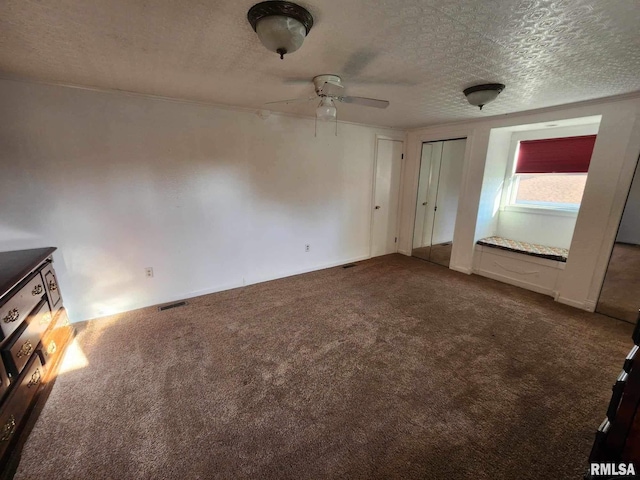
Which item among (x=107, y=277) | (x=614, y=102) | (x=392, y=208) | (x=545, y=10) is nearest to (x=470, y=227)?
(x=392, y=208)

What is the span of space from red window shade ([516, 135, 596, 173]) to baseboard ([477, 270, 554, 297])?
1558 millimetres

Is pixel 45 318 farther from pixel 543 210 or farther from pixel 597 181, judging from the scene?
pixel 543 210

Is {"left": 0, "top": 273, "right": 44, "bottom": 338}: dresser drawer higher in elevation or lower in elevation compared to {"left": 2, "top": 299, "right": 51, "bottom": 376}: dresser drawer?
higher

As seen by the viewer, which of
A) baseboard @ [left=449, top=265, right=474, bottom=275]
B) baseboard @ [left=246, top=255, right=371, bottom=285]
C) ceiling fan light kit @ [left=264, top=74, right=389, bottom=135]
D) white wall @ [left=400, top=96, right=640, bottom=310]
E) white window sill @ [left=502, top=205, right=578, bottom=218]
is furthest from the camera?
baseboard @ [left=449, top=265, right=474, bottom=275]

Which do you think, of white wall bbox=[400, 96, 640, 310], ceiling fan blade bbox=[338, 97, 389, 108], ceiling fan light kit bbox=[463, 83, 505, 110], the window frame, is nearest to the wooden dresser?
ceiling fan blade bbox=[338, 97, 389, 108]

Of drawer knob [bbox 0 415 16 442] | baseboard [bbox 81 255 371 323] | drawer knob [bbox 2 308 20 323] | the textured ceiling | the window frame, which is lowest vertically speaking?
baseboard [bbox 81 255 371 323]

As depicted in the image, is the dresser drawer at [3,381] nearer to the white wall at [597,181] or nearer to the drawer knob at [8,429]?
the drawer knob at [8,429]

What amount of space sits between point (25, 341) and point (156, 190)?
1.62 m

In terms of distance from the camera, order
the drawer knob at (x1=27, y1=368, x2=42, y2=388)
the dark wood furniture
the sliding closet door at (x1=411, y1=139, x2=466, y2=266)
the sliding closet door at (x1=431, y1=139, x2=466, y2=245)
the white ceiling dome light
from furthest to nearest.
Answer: the sliding closet door at (x1=411, y1=139, x2=466, y2=266), the sliding closet door at (x1=431, y1=139, x2=466, y2=245), the drawer knob at (x1=27, y1=368, x2=42, y2=388), the white ceiling dome light, the dark wood furniture

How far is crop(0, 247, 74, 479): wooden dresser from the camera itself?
54.3 inches

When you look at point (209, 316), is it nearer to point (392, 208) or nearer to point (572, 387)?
point (572, 387)

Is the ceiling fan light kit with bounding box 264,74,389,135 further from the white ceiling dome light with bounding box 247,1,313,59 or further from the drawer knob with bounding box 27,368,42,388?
the drawer knob with bounding box 27,368,42,388

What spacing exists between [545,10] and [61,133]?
348 cm

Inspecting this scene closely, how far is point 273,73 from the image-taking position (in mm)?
1989
